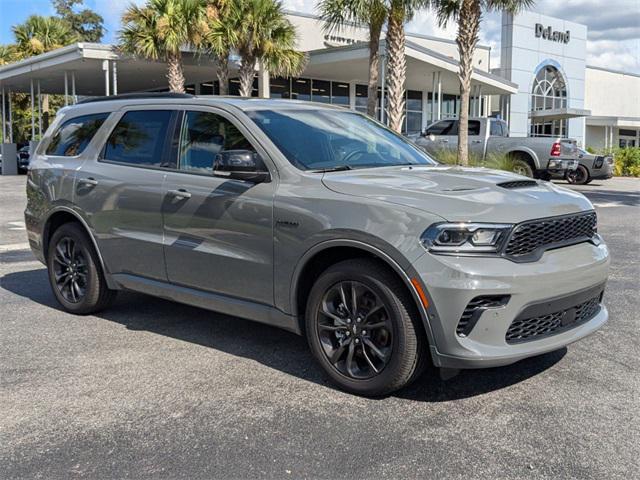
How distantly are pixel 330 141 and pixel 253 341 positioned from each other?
1.68m

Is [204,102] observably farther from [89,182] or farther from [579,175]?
[579,175]

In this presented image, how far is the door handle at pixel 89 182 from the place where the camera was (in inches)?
221

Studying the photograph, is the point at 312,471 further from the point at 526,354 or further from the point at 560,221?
the point at 560,221

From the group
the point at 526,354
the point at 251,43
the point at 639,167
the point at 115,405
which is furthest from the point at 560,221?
the point at 639,167

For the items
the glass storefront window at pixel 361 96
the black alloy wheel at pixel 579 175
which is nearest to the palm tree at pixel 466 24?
the black alloy wheel at pixel 579 175

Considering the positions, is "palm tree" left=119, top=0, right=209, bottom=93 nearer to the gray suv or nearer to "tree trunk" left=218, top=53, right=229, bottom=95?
"tree trunk" left=218, top=53, right=229, bottom=95

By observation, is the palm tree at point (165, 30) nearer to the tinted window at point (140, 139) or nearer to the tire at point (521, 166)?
the tire at point (521, 166)

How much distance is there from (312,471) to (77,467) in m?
1.15

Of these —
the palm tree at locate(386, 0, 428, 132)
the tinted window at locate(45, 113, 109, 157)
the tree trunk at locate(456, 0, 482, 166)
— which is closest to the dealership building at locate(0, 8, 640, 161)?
the palm tree at locate(386, 0, 428, 132)

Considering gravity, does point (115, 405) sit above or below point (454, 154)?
below

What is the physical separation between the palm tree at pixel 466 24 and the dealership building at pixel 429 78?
9.23ft

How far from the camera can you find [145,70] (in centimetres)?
2798

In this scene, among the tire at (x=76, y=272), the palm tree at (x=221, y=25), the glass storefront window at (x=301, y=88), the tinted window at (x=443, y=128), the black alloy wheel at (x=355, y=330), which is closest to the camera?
the black alloy wheel at (x=355, y=330)

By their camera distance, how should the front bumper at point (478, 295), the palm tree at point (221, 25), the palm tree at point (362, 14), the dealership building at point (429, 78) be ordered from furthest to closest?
the dealership building at point (429, 78), the palm tree at point (221, 25), the palm tree at point (362, 14), the front bumper at point (478, 295)
